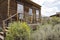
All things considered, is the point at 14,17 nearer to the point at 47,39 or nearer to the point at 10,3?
the point at 10,3

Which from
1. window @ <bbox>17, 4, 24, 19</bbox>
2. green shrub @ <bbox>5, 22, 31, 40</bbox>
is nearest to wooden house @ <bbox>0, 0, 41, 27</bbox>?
window @ <bbox>17, 4, 24, 19</bbox>

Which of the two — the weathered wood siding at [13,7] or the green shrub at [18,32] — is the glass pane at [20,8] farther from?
the green shrub at [18,32]

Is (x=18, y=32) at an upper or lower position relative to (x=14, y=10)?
lower

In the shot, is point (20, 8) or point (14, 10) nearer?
point (14, 10)

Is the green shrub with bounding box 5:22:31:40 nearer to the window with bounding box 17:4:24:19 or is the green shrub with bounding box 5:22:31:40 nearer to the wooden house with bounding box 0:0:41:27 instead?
the wooden house with bounding box 0:0:41:27

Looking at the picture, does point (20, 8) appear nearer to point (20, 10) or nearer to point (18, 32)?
point (20, 10)

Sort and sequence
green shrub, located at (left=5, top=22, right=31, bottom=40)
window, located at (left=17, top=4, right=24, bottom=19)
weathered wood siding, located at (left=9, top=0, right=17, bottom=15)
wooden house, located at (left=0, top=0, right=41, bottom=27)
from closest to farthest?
green shrub, located at (left=5, top=22, right=31, bottom=40) → wooden house, located at (left=0, top=0, right=41, bottom=27) → weathered wood siding, located at (left=9, top=0, right=17, bottom=15) → window, located at (left=17, top=4, right=24, bottom=19)

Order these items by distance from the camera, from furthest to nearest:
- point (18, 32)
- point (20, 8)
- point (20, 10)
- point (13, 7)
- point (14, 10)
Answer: point (20, 10)
point (20, 8)
point (14, 10)
point (13, 7)
point (18, 32)

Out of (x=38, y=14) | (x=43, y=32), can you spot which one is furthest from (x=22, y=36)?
(x=38, y=14)

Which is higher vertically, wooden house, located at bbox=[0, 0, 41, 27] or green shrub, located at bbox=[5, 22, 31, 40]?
wooden house, located at bbox=[0, 0, 41, 27]

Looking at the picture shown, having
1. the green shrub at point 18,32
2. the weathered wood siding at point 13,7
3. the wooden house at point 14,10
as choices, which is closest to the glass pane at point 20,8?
the wooden house at point 14,10

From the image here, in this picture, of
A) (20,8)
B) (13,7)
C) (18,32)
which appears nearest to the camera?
(18,32)

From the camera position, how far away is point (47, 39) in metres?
14.9

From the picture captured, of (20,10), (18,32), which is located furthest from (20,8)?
(18,32)
